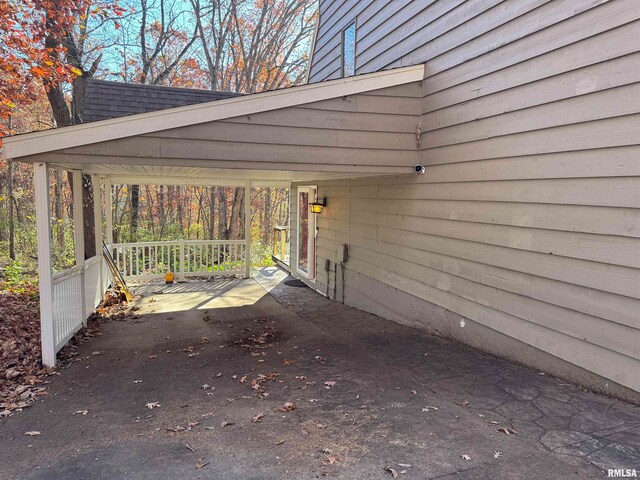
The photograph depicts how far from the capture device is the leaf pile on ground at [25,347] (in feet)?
11.4

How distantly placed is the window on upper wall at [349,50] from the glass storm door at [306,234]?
257 cm

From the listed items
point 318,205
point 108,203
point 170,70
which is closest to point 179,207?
point 170,70

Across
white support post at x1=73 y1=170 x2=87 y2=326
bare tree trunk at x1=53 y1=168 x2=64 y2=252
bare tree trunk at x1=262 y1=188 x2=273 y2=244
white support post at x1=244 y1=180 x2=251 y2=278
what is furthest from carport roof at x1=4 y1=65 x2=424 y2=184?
bare tree trunk at x1=262 y1=188 x2=273 y2=244

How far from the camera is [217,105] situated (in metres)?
4.15

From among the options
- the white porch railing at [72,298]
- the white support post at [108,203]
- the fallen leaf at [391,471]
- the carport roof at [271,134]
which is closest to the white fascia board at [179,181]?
the white support post at [108,203]

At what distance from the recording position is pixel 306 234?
9.60 m

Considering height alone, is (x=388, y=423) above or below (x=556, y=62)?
below

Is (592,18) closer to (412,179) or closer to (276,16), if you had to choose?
(412,179)

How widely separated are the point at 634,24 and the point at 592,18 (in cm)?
34

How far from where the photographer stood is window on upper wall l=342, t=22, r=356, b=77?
7258 mm

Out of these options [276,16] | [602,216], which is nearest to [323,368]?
[602,216]

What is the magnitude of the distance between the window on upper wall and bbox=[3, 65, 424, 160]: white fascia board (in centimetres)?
276

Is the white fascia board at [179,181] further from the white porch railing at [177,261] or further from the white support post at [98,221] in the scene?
the white porch railing at [177,261]

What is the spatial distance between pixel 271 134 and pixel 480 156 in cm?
219
